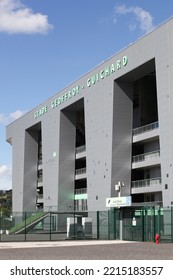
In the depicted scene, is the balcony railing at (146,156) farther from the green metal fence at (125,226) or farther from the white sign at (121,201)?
the white sign at (121,201)

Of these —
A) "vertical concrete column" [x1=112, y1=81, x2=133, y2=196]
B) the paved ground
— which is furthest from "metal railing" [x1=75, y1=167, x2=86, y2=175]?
the paved ground

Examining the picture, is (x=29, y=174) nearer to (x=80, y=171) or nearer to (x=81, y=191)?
(x=80, y=171)

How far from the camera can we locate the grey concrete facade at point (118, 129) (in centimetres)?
5728

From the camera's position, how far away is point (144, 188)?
64.9 m

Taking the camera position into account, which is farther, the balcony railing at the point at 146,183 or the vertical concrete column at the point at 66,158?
the vertical concrete column at the point at 66,158

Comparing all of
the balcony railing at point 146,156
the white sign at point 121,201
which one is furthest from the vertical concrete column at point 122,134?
the white sign at point 121,201

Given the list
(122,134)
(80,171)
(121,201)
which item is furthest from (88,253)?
(80,171)

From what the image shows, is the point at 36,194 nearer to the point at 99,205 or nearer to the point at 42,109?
the point at 42,109

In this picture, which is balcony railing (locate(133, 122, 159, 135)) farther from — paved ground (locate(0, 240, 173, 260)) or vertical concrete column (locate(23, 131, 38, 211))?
vertical concrete column (locate(23, 131, 38, 211))

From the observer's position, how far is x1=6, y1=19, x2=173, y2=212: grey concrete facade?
5728 cm

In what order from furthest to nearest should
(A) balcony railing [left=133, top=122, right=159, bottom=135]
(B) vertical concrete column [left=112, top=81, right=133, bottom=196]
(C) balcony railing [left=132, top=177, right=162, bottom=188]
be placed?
1. (B) vertical concrete column [left=112, top=81, right=133, bottom=196]
2. (A) balcony railing [left=133, top=122, right=159, bottom=135]
3. (C) balcony railing [left=132, top=177, right=162, bottom=188]

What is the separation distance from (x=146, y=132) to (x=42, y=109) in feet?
105
